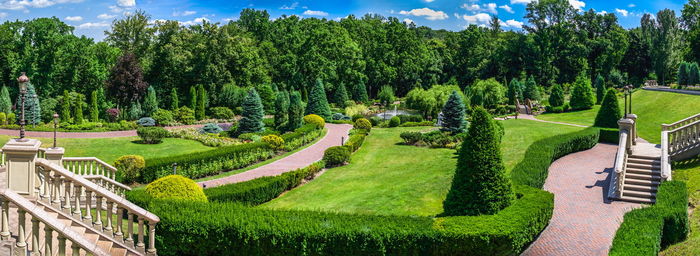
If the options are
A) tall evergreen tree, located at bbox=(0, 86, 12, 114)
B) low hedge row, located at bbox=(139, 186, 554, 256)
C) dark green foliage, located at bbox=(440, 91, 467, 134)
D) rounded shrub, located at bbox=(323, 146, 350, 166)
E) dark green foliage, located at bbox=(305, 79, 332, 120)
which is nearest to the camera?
low hedge row, located at bbox=(139, 186, 554, 256)

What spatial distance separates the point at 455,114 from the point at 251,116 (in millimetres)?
13990

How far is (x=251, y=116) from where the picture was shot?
36.3m

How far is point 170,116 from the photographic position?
145 ft

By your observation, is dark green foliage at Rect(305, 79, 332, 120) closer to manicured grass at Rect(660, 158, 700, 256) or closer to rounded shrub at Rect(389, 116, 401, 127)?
rounded shrub at Rect(389, 116, 401, 127)

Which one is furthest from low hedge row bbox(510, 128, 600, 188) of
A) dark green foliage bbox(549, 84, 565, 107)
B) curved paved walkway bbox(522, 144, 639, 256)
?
dark green foliage bbox(549, 84, 565, 107)

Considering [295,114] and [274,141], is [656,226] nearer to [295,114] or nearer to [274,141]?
[274,141]

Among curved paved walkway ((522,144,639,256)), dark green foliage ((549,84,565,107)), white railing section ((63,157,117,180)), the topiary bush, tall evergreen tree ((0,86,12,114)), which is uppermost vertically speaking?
dark green foliage ((549,84,565,107))

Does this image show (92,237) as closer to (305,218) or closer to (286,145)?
(305,218)

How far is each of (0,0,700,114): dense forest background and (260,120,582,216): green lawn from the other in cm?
2860

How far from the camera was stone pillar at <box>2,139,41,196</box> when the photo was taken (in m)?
10.3

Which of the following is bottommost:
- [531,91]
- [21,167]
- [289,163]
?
[289,163]

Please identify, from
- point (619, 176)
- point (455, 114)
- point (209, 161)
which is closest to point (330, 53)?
point (455, 114)

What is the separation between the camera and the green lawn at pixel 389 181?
17.5 metres

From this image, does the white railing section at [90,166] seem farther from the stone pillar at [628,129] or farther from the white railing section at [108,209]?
the stone pillar at [628,129]
